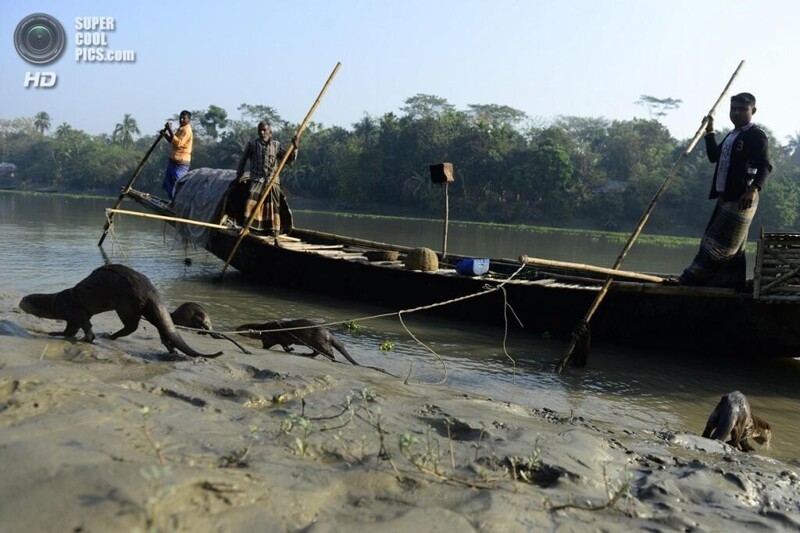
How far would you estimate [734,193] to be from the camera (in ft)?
24.1

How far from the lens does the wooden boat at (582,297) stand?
731cm

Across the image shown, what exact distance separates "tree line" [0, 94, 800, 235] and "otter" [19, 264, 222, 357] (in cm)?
3638

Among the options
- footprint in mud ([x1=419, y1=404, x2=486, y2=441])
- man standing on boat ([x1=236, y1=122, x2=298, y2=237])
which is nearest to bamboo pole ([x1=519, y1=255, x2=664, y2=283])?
footprint in mud ([x1=419, y1=404, x2=486, y2=441])

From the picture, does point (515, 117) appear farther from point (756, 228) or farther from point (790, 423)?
point (790, 423)

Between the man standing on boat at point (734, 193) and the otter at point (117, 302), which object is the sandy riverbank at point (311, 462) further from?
the man standing on boat at point (734, 193)

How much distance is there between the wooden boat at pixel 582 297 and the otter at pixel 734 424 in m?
2.46

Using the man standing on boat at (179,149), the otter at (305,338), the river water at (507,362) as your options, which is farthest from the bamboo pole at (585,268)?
the man standing on boat at (179,149)

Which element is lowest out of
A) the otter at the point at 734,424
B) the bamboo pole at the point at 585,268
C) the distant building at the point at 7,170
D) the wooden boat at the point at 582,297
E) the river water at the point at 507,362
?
the river water at the point at 507,362

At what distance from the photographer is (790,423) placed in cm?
610

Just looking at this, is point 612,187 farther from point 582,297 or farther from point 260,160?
point 582,297

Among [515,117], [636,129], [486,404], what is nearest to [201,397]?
[486,404]

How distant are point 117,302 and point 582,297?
18.6 feet

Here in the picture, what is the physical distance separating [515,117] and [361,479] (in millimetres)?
62329

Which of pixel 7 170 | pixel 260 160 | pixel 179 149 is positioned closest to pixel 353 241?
pixel 260 160
